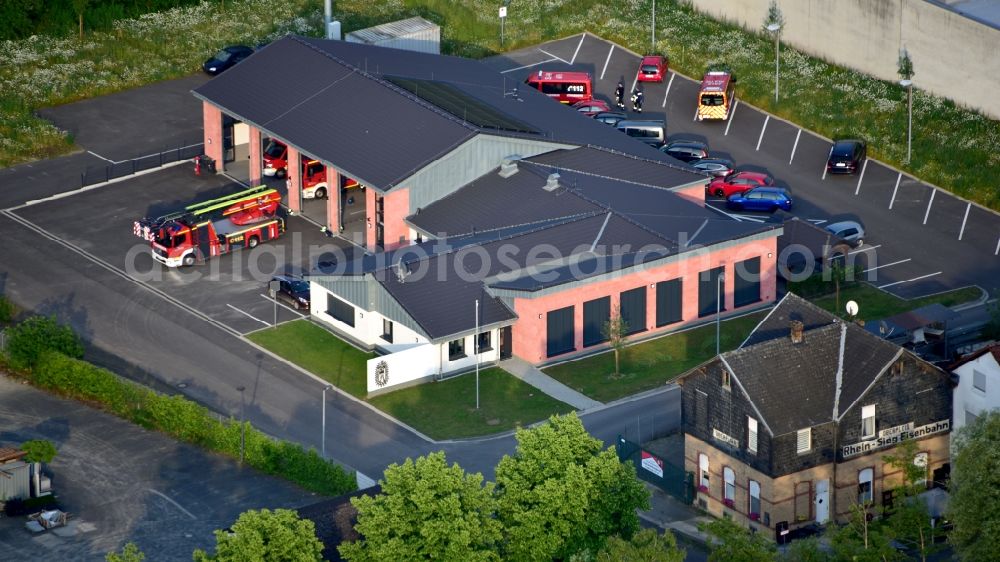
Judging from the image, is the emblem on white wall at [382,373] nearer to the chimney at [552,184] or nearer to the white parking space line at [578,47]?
the chimney at [552,184]

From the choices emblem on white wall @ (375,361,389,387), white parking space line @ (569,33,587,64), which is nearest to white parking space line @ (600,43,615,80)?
white parking space line @ (569,33,587,64)

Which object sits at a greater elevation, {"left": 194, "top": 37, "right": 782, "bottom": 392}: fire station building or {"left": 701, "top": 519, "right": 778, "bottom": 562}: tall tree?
{"left": 194, "top": 37, "right": 782, "bottom": 392}: fire station building

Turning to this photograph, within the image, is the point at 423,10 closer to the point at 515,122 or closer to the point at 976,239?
the point at 515,122

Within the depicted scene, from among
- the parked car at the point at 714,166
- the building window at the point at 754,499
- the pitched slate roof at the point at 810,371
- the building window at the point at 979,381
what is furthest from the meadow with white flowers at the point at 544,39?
the building window at the point at 754,499

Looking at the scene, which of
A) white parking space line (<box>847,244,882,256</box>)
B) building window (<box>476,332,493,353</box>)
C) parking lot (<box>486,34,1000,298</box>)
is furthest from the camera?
white parking space line (<box>847,244,882,256</box>)

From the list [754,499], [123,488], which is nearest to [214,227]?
[123,488]

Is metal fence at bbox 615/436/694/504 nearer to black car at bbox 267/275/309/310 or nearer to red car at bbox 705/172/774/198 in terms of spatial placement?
black car at bbox 267/275/309/310

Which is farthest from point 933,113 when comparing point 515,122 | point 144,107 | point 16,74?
point 16,74
